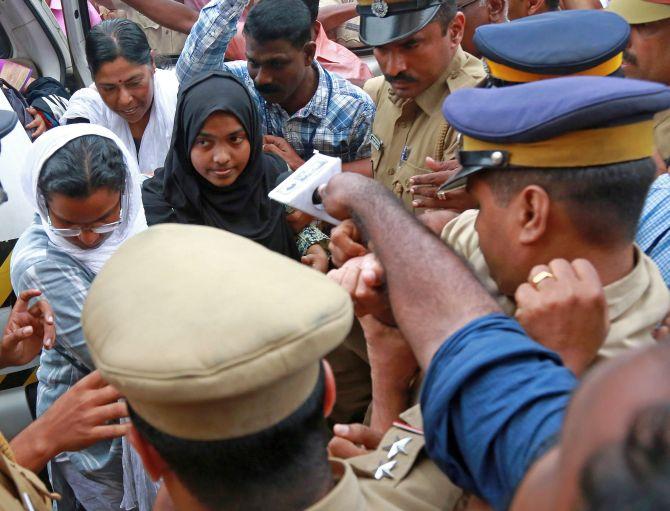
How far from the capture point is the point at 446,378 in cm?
130

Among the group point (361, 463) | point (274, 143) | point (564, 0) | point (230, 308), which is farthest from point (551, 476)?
point (564, 0)

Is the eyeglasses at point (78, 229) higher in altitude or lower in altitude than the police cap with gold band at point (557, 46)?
lower

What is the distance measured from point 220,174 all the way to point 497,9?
217 centimetres

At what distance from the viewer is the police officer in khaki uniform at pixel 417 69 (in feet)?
10.2

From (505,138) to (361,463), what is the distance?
726mm

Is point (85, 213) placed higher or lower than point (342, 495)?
lower

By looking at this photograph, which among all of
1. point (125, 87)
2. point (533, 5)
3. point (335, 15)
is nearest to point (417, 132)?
point (533, 5)

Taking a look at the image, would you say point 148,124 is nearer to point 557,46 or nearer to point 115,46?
point 115,46

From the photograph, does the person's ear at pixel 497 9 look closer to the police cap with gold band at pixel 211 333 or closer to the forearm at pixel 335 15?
the forearm at pixel 335 15

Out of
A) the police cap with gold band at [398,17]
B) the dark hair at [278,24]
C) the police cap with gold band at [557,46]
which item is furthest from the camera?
the dark hair at [278,24]

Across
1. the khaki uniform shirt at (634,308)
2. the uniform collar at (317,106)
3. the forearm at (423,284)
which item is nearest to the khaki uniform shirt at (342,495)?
the forearm at (423,284)

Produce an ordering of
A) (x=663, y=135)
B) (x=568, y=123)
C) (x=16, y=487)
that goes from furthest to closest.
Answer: (x=663, y=135)
(x=16, y=487)
(x=568, y=123)

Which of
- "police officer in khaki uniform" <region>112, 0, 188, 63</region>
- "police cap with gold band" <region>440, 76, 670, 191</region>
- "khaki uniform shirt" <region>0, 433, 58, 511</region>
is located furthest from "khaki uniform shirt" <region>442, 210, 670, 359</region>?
"police officer in khaki uniform" <region>112, 0, 188, 63</region>

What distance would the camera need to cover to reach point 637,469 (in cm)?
54
